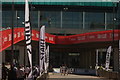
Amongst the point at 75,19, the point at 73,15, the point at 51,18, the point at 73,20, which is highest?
the point at 73,15

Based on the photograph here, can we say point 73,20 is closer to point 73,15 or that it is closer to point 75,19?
point 75,19

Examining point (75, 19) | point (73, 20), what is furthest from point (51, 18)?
point (75, 19)

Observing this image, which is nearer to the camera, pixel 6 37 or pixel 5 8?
pixel 6 37

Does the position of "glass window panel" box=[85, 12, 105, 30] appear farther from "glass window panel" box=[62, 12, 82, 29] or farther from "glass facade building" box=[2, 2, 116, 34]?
"glass window panel" box=[62, 12, 82, 29]

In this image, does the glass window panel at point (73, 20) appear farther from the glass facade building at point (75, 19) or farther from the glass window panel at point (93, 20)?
the glass window panel at point (93, 20)

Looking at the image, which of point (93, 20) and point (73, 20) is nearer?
point (73, 20)

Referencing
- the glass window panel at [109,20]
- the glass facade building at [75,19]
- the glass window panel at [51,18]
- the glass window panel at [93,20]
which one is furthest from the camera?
the glass window panel at [109,20]

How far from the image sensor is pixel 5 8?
72.0 metres

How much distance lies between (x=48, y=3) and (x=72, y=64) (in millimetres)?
15791

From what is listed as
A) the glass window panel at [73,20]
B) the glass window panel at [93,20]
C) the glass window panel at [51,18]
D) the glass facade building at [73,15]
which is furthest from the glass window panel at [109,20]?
the glass window panel at [51,18]

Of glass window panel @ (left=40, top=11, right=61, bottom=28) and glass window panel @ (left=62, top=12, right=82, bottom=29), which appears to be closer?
glass window panel @ (left=40, top=11, right=61, bottom=28)

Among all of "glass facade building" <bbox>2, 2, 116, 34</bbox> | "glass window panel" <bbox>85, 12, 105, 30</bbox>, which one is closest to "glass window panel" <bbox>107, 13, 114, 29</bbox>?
"glass facade building" <bbox>2, 2, 116, 34</bbox>

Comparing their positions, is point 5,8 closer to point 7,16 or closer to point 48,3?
point 7,16

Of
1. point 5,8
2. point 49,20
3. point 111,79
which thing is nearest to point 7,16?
point 5,8
